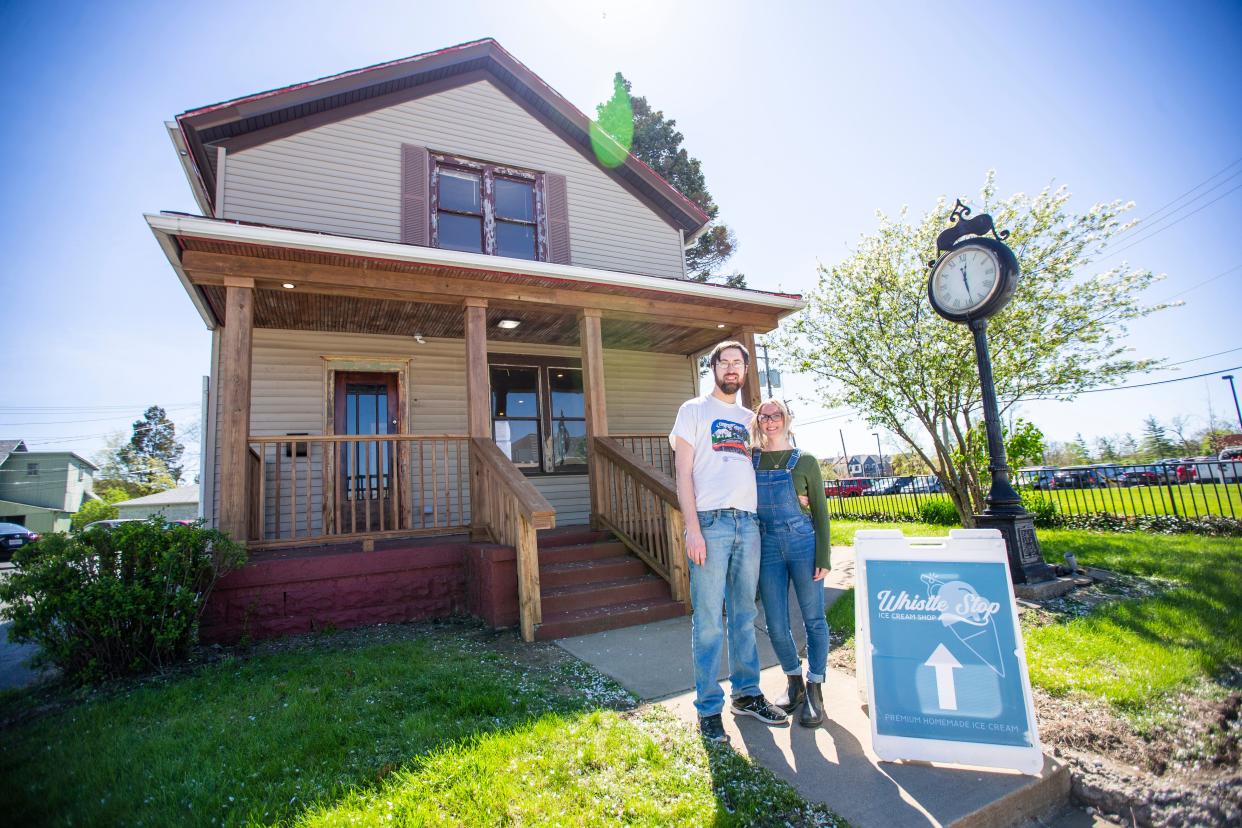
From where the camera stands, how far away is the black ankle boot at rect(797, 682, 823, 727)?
245cm

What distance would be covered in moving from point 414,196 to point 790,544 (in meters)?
7.06

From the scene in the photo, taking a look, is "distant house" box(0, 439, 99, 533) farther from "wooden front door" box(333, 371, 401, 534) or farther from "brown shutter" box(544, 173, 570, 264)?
"brown shutter" box(544, 173, 570, 264)

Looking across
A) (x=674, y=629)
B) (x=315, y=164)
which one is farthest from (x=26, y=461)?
(x=674, y=629)

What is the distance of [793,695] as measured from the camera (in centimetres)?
260

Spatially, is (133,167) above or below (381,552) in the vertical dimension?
above

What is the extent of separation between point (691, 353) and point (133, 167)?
7024 mm

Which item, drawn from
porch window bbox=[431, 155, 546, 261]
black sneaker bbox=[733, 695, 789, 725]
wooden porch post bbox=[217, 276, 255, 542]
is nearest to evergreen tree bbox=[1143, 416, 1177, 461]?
porch window bbox=[431, 155, 546, 261]

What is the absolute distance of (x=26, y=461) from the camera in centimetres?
3475

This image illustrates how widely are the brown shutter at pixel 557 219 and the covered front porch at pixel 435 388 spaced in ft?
4.15

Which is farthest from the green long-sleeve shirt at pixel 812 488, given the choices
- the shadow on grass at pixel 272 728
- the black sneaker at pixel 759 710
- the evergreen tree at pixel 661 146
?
the evergreen tree at pixel 661 146

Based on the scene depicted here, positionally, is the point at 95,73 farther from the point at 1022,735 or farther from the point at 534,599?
the point at 1022,735

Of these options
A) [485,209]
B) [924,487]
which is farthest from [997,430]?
[924,487]

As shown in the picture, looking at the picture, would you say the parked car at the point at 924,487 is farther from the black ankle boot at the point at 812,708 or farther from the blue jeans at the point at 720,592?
the blue jeans at the point at 720,592

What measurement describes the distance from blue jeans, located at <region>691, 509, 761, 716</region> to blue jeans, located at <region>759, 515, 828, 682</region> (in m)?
0.10
